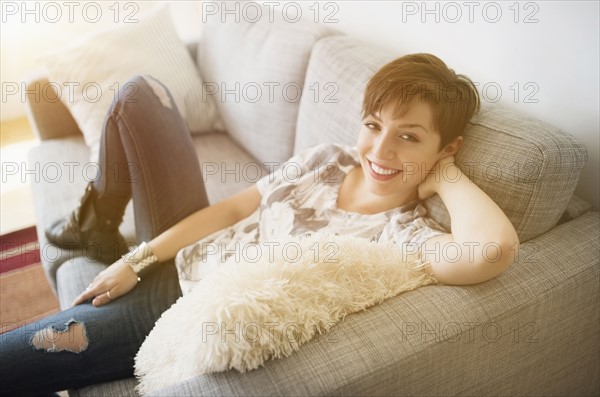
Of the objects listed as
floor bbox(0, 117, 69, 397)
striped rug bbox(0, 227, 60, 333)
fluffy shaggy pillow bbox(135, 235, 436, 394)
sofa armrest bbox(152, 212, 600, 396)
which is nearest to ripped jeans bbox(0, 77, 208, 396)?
fluffy shaggy pillow bbox(135, 235, 436, 394)

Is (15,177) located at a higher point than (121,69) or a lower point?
lower

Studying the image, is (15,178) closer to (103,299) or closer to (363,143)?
(103,299)

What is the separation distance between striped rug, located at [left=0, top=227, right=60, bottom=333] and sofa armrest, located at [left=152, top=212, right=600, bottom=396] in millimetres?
1235

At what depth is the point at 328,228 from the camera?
121cm

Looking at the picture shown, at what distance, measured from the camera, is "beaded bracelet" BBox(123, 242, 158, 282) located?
1.26 m

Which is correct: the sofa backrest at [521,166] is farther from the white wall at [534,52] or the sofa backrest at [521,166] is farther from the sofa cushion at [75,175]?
the sofa cushion at [75,175]

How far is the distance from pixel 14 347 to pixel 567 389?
117cm

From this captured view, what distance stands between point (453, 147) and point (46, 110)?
1542 mm

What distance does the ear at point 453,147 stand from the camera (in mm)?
1123

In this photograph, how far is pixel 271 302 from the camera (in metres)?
0.86

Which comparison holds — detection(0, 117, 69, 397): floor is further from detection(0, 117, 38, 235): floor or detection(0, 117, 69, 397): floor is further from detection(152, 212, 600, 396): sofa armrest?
detection(152, 212, 600, 396): sofa armrest

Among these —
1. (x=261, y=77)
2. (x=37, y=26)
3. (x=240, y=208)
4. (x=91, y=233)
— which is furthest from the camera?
(x=37, y=26)

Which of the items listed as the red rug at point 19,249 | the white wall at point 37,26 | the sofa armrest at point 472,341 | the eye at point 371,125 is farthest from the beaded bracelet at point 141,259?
the white wall at point 37,26

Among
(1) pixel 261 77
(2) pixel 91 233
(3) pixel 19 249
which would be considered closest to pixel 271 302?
(2) pixel 91 233
